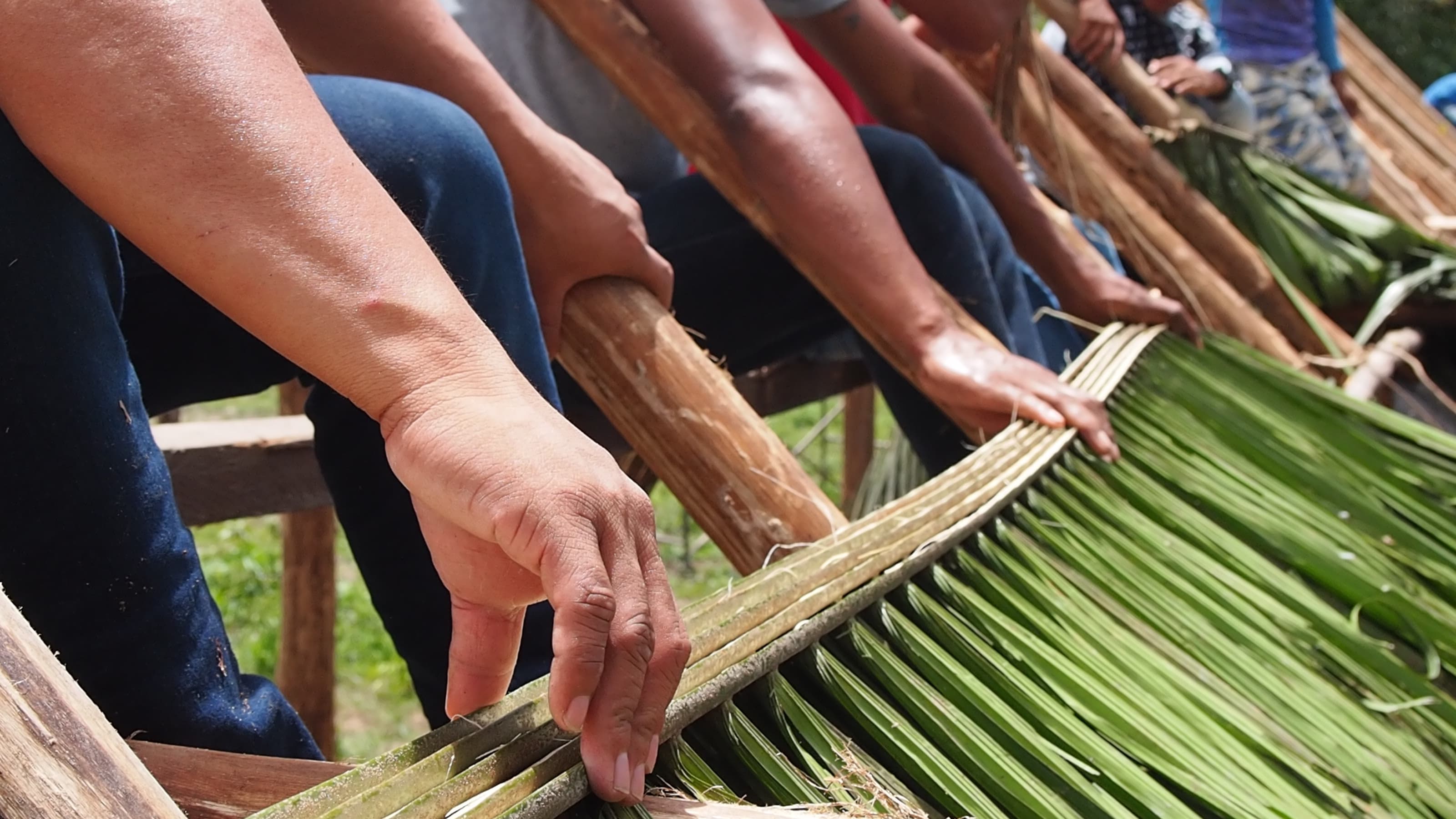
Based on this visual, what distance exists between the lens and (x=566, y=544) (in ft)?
1.78

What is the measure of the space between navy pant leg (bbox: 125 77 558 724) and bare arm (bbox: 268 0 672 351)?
13 cm

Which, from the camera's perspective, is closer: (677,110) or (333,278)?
(333,278)

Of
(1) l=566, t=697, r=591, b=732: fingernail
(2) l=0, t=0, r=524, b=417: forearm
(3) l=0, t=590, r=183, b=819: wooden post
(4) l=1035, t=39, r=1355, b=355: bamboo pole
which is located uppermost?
(2) l=0, t=0, r=524, b=417: forearm

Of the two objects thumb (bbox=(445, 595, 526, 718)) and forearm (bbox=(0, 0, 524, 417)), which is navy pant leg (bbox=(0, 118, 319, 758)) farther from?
thumb (bbox=(445, 595, 526, 718))

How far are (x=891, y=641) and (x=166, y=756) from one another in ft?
1.37

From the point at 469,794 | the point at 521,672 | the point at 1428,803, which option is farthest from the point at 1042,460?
the point at 469,794

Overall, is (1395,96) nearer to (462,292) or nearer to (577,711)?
(462,292)

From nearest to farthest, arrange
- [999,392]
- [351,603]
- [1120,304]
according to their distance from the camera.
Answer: [999,392]
[1120,304]
[351,603]

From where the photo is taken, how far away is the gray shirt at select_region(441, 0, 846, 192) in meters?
1.63

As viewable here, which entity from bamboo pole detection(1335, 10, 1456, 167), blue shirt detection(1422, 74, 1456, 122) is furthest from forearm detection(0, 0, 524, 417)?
blue shirt detection(1422, 74, 1456, 122)

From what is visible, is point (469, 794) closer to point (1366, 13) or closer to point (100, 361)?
point (100, 361)

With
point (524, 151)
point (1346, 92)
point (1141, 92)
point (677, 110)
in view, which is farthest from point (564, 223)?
point (1346, 92)

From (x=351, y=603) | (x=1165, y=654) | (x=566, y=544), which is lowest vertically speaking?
(x=351, y=603)

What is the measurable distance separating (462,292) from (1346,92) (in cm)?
391
